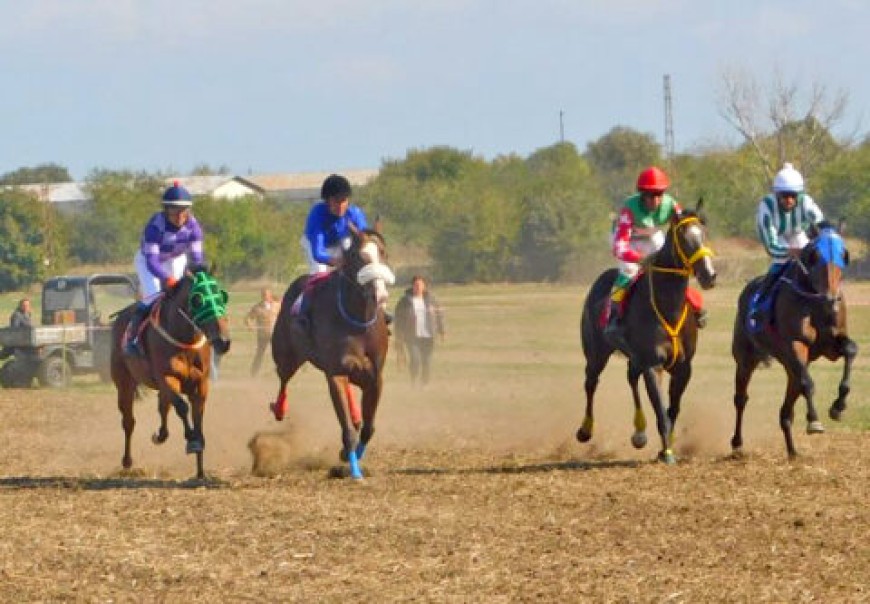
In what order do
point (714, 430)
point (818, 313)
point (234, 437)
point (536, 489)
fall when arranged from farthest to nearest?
point (234, 437) < point (714, 430) < point (818, 313) < point (536, 489)

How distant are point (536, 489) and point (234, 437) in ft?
19.3

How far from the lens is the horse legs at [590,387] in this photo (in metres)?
18.2

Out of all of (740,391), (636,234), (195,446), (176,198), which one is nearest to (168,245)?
(176,198)

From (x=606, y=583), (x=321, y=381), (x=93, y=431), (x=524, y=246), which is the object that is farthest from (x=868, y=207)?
(x=606, y=583)

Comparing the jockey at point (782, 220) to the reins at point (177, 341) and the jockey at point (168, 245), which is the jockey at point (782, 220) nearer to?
the reins at point (177, 341)

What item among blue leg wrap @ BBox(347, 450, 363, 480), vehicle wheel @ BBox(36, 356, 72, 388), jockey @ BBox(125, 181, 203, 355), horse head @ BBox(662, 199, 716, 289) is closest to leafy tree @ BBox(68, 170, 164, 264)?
vehicle wheel @ BBox(36, 356, 72, 388)

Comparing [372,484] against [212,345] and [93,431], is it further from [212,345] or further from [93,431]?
[93,431]

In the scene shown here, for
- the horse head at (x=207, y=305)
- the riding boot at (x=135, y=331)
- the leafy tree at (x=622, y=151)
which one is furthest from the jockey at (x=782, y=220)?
the leafy tree at (x=622, y=151)

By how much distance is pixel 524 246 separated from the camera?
8238 centimetres

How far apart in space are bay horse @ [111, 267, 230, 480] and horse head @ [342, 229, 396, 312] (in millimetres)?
1298

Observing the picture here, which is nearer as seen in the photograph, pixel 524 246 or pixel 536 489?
pixel 536 489

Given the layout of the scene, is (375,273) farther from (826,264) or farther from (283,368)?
(826,264)

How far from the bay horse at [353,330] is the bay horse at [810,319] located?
11.9 feet

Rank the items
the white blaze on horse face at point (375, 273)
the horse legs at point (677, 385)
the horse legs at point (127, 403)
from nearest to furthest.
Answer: the white blaze on horse face at point (375, 273), the horse legs at point (677, 385), the horse legs at point (127, 403)
